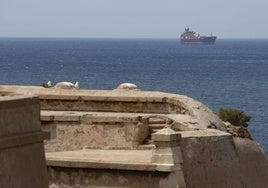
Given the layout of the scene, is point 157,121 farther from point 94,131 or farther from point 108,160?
point 108,160

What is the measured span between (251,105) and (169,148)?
4419 centimetres

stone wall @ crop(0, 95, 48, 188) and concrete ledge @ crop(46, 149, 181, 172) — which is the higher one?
stone wall @ crop(0, 95, 48, 188)

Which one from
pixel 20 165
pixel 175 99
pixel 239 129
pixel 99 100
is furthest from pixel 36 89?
pixel 20 165

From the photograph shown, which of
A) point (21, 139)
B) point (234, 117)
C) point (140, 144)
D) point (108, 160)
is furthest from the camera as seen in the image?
point (234, 117)

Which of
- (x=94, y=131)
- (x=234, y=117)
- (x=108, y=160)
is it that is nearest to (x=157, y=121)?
(x=94, y=131)

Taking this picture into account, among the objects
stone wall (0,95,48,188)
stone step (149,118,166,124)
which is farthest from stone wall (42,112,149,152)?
stone wall (0,95,48,188)

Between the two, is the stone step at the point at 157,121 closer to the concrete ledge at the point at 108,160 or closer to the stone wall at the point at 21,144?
the concrete ledge at the point at 108,160

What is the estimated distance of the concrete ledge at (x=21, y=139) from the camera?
874 centimetres

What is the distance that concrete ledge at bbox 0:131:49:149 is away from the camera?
28.7 ft

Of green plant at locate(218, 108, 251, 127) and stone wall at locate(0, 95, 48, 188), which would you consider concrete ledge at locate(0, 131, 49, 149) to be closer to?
stone wall at locate(0, 95, 48, 188)

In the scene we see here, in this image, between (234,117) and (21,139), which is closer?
(21,139)

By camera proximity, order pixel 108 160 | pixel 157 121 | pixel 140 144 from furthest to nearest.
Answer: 1. pixel 157 121
2. pixel 140 144
3. pixel 108 160

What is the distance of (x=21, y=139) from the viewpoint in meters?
8.93

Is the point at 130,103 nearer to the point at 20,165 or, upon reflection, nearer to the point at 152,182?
the point at 152,182
